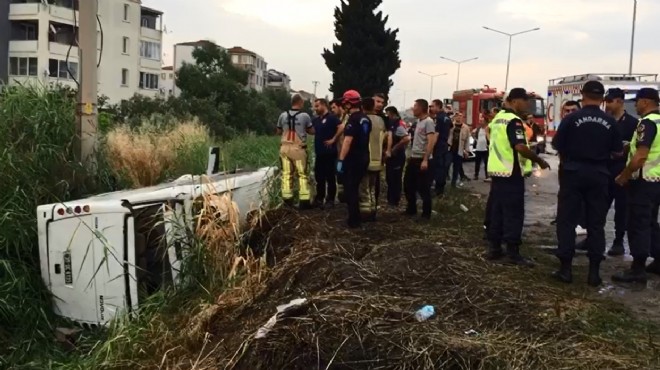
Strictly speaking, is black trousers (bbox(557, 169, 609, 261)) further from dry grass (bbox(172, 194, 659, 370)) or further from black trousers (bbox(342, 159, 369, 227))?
black trousers (bbox(342, 159, 369, 227))

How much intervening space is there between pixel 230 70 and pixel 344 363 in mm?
40251

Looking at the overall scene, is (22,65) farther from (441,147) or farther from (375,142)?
(375,142)

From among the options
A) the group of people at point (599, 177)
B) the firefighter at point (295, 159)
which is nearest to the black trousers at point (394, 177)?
the firefighter at point (295, 159)

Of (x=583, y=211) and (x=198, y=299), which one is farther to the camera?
(x=583, y=211)

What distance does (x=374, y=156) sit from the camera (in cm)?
848

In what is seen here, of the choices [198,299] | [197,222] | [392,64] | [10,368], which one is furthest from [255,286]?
[392,64]

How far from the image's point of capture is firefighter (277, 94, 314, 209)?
8.77m

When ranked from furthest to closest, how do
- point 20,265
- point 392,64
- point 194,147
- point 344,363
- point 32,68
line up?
point 32,68 < point 392,64 < point 194,147 < point 20,265 < point 344,363

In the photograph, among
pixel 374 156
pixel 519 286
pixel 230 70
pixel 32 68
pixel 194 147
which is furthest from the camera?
pixel 32 68

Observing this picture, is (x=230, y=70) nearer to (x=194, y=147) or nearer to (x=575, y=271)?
(x=194, y=147)

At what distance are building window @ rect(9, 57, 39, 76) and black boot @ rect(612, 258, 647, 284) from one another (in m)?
47.2

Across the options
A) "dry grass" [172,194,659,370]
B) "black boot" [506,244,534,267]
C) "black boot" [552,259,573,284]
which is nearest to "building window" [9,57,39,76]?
"dry grass" [172,194,659,370]

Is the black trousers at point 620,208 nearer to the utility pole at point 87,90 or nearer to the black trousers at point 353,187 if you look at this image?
the black trousers at point 353,187

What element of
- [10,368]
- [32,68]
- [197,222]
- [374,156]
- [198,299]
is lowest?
Result: [10,368]
